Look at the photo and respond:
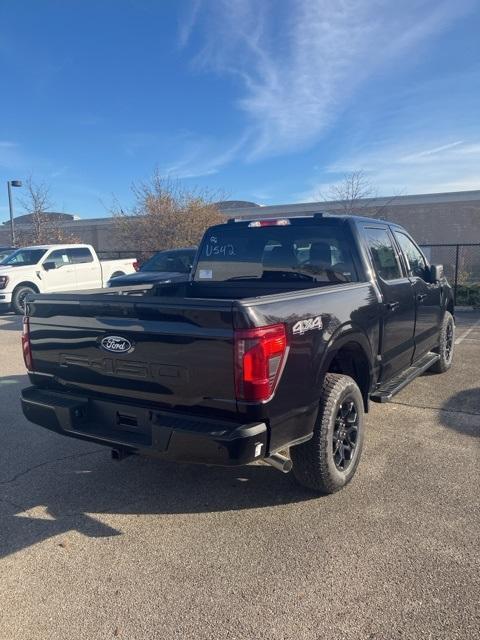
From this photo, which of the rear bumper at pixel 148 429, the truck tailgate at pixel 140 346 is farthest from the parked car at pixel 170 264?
the rear bumper at pixel 148 429

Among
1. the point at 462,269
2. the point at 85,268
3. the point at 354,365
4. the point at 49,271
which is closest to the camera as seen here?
the point at 354,365

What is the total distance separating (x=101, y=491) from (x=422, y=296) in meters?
3.67

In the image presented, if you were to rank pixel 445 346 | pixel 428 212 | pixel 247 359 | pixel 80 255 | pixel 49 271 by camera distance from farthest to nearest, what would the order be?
pixel 428 212
pixel 80 255
pixel 49 271
pixel 445 346
pixel 247 359

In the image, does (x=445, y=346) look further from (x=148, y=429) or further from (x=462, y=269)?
(x=462, y=269)

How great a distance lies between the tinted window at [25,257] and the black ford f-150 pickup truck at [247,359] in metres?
11.2

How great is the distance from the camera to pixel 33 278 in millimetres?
14219

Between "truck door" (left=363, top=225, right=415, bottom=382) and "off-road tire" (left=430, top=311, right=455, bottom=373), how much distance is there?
5.03ft

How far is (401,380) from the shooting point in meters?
4.67

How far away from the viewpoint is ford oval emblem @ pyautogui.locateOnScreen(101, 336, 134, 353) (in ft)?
10.0

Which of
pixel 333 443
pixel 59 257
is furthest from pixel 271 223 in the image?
pixel 59 257

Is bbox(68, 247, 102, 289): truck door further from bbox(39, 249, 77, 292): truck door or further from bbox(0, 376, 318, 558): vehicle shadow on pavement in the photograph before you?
bbox(0, 376, 318, 558): vehicle shadow on pavement

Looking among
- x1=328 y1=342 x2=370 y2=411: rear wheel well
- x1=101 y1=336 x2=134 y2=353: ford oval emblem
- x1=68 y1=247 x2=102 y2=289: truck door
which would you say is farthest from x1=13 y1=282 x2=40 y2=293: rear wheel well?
x1=328 y1=342 x2=370 y2=411: rear wheel well

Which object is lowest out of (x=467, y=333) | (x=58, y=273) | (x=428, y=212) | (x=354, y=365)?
(x=467, y=333)

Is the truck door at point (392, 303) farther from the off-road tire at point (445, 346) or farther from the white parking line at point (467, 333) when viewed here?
the white parking line at point (467, 333)
